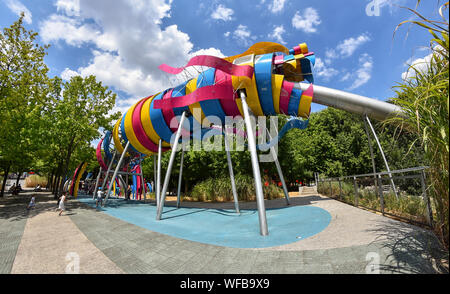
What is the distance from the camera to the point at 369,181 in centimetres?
706

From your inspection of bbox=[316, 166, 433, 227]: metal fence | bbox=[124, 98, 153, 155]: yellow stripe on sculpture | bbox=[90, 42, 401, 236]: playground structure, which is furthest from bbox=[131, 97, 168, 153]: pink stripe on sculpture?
bbox=[316, 166, 433, 227]: metal fence

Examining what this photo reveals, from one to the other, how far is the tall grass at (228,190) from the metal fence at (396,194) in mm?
6481

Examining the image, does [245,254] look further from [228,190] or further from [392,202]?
[228,190]

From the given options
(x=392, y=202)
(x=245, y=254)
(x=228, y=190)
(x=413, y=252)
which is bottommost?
(x=245, y=254)

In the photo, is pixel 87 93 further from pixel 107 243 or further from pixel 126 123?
pixel 107 243

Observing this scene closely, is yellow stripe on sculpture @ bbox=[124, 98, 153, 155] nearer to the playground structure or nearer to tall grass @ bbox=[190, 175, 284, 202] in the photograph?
the playground structure

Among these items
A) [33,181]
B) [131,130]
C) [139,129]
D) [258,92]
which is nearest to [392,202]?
[258,92]

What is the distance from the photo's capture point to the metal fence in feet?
14.8

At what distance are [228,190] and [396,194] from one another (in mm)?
11035

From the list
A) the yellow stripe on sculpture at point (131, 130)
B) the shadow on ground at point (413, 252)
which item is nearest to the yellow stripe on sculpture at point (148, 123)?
the yellow stripe on sculpture at point (131, 130)

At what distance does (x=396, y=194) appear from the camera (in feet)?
20.1

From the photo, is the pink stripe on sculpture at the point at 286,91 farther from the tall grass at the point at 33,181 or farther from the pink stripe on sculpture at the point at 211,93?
the tall grass at the point at 33,181

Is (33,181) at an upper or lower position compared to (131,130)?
lower

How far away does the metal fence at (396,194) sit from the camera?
177 inches
